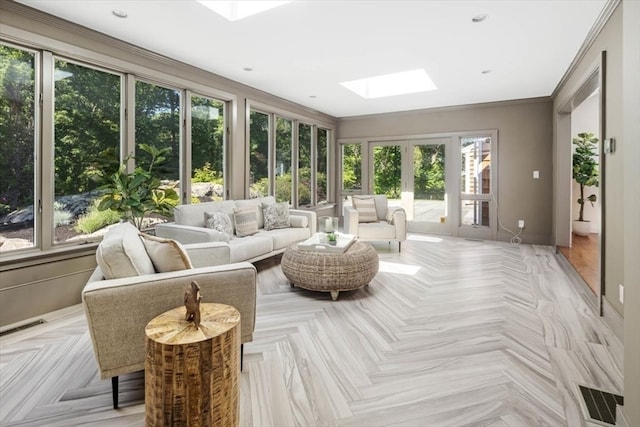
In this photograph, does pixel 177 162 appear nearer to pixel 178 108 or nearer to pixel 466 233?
pixel 178 108

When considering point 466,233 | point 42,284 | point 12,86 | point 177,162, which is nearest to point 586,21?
point 466,233

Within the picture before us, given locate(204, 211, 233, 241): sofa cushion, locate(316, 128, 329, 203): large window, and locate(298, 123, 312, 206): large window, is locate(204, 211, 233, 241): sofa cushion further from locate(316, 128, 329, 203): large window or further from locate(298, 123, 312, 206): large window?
locate(316, 128, 329, 203): large window

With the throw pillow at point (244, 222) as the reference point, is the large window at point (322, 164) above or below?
above

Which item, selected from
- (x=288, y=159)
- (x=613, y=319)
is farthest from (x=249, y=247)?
(x=613, y=319)

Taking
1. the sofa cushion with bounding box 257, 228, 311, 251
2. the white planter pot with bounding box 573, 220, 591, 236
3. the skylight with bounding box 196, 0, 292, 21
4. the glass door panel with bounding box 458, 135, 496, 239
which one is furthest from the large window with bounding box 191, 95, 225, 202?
the white planter pot with bounding box 573, 220, 591, 236

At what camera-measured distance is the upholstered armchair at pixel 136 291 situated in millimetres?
1653

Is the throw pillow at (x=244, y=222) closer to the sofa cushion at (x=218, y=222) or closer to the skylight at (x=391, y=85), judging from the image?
the sofa cushion at (x=218, y=222)

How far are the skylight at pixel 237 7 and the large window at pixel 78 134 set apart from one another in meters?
1.54

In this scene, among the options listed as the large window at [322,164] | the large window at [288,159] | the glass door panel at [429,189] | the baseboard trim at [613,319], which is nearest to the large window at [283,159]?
the large window at [288,159]

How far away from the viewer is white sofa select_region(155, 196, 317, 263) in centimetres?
361

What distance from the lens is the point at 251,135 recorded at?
219 inches

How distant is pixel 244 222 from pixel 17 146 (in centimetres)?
232

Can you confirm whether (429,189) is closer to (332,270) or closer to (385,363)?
(332,270)

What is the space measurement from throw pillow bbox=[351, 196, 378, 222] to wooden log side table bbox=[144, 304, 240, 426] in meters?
4.44
